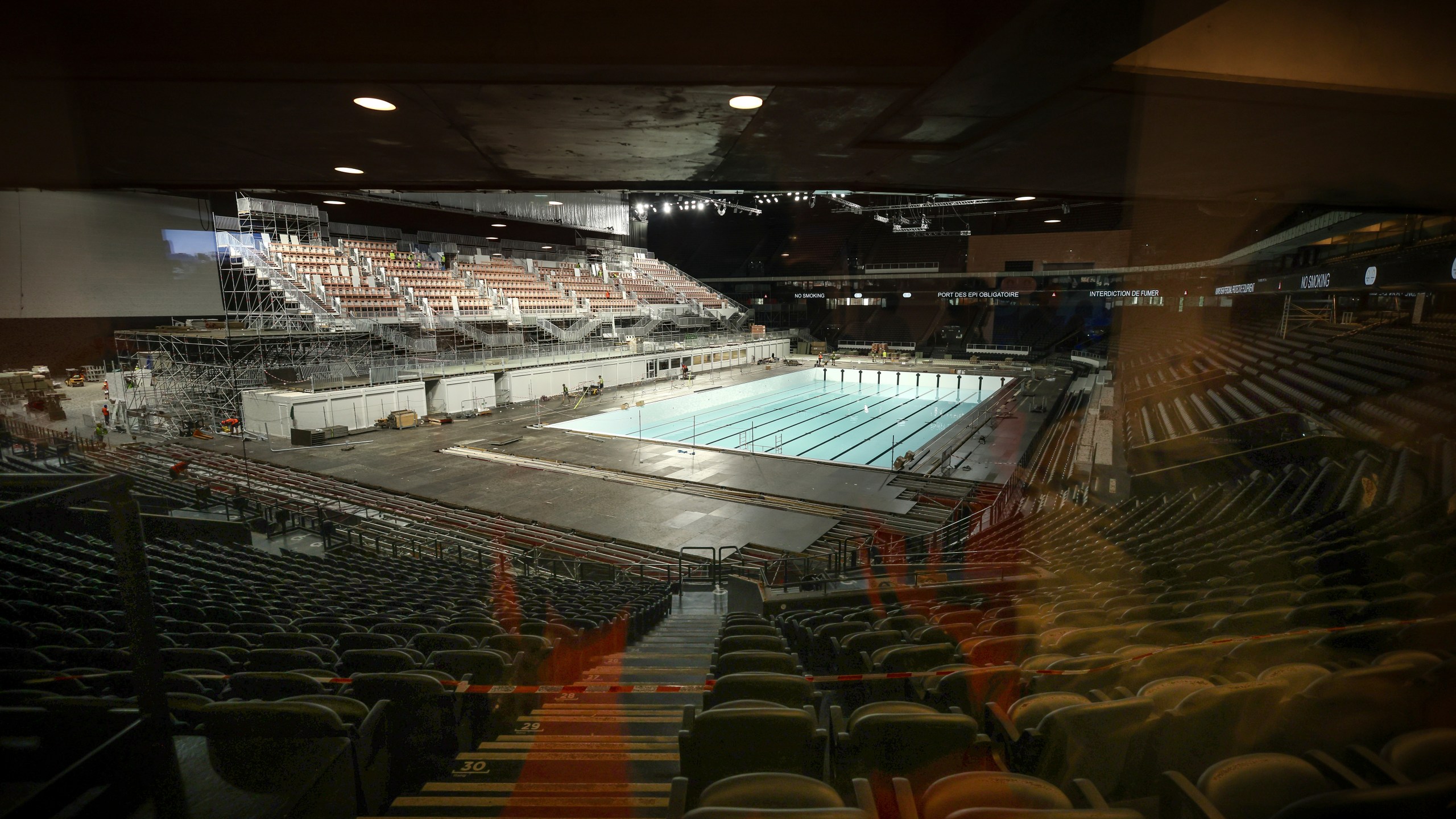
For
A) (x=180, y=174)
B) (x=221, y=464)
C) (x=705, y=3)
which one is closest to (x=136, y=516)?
(x=705, y=3)

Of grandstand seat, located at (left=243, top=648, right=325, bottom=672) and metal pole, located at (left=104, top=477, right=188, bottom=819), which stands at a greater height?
metal pole, located at (left=104, top=477, right=188, bottom=819)

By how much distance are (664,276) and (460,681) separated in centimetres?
4553

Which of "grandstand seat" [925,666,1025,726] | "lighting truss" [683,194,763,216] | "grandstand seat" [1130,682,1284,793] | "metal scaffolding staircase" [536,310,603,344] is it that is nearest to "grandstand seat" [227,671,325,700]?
"grandstand seat" [925,666,1025,726]

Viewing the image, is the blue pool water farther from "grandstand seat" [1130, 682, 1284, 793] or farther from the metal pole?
the metal pole

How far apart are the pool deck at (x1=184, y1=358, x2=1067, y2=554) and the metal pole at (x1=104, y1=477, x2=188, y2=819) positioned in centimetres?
801

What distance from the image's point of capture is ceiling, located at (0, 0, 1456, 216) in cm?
251

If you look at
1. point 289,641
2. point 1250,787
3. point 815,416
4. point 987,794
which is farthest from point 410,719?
point 815,416

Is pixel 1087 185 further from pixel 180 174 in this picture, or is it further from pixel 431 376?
pixel 431 376

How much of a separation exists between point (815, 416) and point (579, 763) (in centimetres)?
2434

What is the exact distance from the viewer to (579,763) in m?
2.90

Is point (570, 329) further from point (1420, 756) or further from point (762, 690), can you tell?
point (1420, 756)

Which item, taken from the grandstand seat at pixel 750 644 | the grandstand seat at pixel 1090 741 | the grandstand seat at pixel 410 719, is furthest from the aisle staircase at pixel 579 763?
the grandstand seat at pixel 1090 741

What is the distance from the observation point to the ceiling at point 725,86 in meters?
2.51

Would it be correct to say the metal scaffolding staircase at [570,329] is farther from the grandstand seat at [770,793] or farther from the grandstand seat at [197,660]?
the grandstand seat at [770,793]
